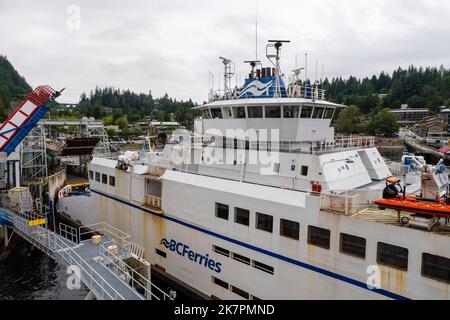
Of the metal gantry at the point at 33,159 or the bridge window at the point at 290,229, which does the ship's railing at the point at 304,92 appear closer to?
the bridge window at the point at 290,229

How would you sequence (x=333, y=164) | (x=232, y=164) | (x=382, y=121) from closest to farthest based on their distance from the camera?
1. (x=333, y=164)
2. (x=232, y=164)
3. (x=382, y=121)

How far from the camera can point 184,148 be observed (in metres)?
16.1

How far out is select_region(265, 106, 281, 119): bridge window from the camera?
13.2m

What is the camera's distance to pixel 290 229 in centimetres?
1021

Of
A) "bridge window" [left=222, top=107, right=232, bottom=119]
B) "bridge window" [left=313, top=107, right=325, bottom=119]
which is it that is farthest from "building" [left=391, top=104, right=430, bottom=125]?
"bridge window" [left=222, top=107, right=232, bottom=119]

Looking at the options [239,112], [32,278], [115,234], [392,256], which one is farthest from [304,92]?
[32,278]

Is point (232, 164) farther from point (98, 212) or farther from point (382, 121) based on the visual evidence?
point (382, 121)

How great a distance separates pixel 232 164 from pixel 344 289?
6.77m

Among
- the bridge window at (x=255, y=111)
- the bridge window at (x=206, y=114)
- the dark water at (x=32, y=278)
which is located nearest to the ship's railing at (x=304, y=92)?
the bridge window at (x=255, y=111)

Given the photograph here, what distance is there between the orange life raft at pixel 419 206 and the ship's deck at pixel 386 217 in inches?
14.0

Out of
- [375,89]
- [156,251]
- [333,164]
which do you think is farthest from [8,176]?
[375,89]

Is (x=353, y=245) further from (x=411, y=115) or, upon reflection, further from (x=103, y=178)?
(x=411, y=115)

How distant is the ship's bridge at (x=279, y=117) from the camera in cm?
1312

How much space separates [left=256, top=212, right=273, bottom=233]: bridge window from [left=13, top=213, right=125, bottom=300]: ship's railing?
512 cm
